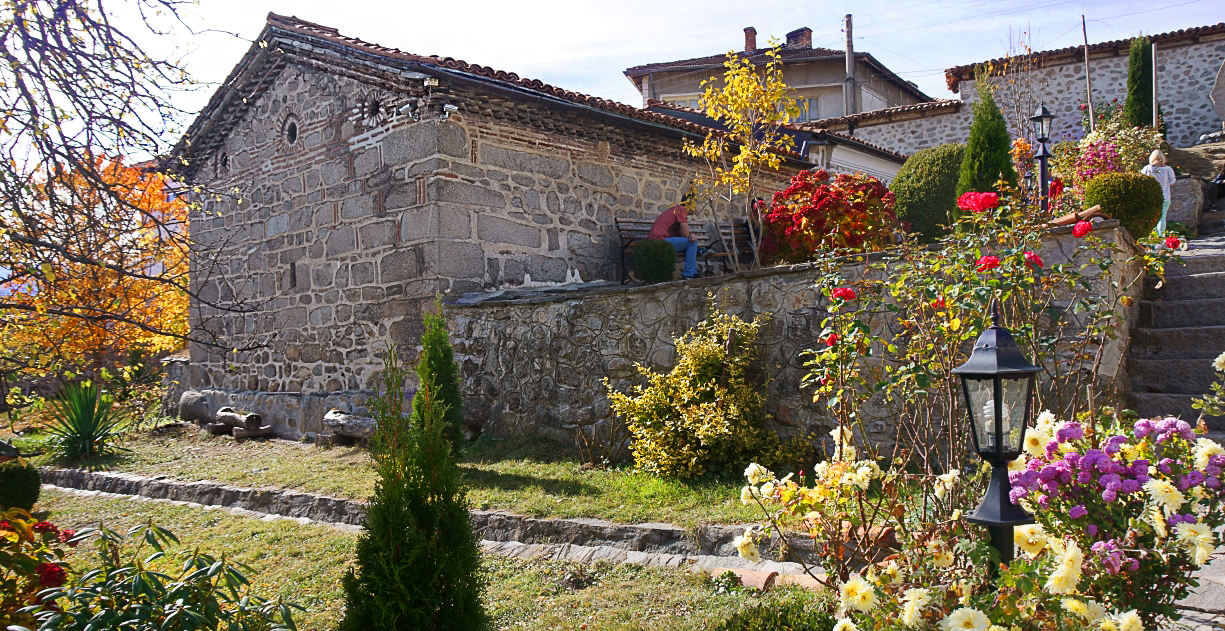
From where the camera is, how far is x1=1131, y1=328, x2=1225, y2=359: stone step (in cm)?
602

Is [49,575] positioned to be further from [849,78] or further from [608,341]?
[849,78]

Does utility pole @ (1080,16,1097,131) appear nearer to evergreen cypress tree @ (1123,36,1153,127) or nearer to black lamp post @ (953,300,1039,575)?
evergreen cypress tree @ (1123,36,1153,127)

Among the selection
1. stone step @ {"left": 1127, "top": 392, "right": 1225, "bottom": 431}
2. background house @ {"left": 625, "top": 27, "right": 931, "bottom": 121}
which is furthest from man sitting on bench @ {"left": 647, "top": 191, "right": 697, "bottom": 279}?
background house @ {"left": 625, "top": 27, "right": 931, "bottom": 121}

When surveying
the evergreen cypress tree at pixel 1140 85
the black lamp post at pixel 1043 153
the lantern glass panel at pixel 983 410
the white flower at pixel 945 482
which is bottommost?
the white flower at pixel 945 482

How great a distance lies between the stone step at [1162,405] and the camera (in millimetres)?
5469

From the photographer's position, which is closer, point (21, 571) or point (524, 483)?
point (21, 571)

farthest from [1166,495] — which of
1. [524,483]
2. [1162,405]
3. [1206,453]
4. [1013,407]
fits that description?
[524,483]

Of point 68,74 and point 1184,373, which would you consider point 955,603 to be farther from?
point 1184,373

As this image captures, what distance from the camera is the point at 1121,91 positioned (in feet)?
59.9

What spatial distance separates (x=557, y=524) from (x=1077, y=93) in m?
18.4

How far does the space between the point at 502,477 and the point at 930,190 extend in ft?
33.2

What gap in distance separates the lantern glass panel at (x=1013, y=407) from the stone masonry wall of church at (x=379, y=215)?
672cm

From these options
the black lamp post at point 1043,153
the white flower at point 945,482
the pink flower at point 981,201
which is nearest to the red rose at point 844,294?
the pink flower at point 981,201

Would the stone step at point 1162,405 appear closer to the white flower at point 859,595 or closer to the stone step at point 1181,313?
the stone step at point 1181,313
